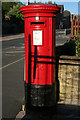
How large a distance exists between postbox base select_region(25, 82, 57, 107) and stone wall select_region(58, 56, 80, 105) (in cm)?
56

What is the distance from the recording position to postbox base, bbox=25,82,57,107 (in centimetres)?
451

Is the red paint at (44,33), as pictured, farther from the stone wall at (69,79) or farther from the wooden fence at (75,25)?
the wooden fence at (75,25)

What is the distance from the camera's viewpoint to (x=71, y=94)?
5133 millimetres

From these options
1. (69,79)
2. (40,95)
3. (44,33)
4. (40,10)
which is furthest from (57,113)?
(40,10)

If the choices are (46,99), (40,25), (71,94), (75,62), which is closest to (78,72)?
(75,62)

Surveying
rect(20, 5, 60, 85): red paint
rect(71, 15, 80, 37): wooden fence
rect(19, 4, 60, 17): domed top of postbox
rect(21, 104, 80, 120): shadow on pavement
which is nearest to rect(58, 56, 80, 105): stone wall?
rect(21, 104, 80, 120): shadow on pavement

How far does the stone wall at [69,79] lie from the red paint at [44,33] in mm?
521

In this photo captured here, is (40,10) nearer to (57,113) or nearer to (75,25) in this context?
(57,113)

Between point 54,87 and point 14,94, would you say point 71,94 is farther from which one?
point 14,94

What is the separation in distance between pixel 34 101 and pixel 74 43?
294cm

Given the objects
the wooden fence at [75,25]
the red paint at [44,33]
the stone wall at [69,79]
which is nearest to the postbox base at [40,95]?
the red paint at [44,33]

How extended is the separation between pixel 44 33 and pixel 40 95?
1397mm

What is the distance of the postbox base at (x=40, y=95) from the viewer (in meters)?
4.51

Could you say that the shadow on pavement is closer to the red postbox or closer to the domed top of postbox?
the red postbox
